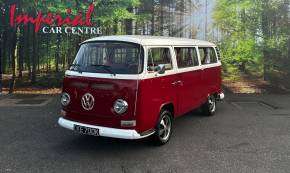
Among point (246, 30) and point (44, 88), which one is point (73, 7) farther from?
point (246, 30)

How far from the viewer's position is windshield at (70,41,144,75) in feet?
20.0

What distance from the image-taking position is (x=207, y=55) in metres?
9.22

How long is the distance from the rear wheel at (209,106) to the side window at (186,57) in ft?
5.10

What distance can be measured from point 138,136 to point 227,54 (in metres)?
9.17

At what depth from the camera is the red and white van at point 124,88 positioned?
5.88 meters

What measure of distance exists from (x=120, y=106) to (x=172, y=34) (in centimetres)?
846

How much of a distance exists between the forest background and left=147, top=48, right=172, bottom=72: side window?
691cm

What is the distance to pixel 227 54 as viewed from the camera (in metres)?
14.1

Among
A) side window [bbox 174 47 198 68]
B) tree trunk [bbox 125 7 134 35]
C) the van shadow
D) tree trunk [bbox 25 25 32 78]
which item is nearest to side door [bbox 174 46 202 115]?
side window [bbox 174 47 198 68]

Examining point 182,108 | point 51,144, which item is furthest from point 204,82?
point 51,144

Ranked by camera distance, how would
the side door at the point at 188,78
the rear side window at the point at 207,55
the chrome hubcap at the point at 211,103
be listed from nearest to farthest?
the side door at the point at 188,78
the rear side window at the point at 207,55
the chrome hubcap at the point at 211,103

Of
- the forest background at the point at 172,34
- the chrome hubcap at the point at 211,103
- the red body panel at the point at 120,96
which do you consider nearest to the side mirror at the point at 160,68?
the red body panel at the point at 120,96

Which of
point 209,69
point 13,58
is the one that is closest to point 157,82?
point 209,69

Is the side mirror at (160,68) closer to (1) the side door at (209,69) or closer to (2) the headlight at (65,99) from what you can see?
(2) the headlight at (65,99)
